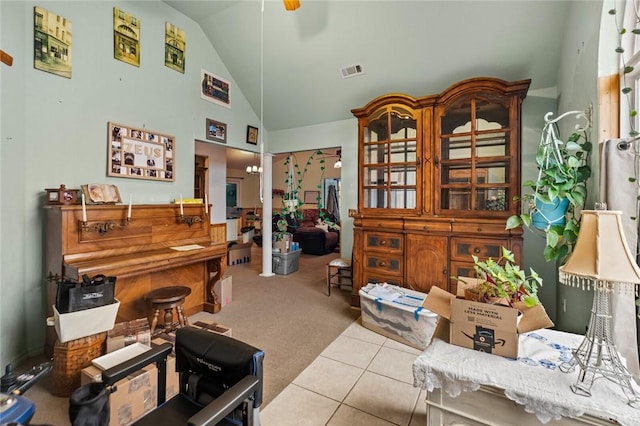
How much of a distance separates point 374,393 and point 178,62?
406 cm

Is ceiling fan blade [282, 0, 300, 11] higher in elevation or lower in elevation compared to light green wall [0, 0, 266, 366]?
higher

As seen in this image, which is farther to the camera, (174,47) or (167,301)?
(174,47)

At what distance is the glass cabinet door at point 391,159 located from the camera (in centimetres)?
310

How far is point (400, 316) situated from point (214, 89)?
12.3ft

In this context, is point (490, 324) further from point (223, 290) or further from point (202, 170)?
point (202, 170)

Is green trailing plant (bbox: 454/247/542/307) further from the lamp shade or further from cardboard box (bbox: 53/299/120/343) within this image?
cardboard box (bbox: 53/299/120/343)

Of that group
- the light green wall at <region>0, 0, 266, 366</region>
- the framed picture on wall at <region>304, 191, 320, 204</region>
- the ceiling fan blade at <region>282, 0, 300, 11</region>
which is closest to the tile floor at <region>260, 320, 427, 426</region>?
the light green wall at <region>0, 0, 266, 366</region>

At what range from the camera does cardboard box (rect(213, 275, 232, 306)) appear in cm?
335

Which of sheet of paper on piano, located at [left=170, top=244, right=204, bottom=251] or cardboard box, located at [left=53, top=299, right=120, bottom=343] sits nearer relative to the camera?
cardboard box, located at [left=53, top=299, right=120, bottom=343]

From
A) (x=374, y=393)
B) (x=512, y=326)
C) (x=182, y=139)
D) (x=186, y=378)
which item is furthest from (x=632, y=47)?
(x=182, y=139)

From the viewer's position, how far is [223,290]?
11.2 ft

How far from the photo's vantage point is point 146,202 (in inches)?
124

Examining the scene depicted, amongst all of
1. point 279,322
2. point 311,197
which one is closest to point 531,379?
point 279,322

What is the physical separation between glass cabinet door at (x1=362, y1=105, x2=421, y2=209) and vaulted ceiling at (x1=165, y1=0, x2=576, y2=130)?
2.21ft
